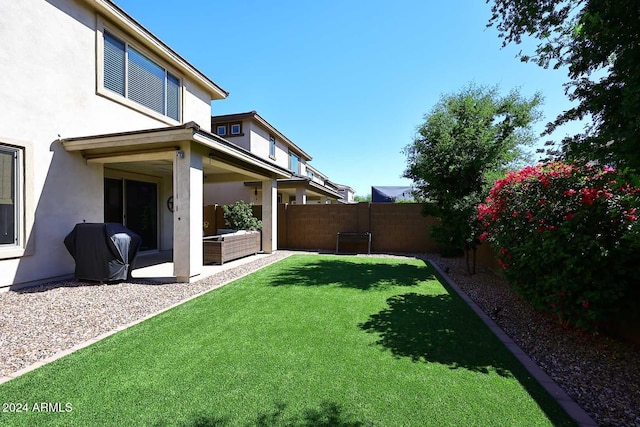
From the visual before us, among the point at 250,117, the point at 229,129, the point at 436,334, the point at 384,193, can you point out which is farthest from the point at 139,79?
the point at 384,193

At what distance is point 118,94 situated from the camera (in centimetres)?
788

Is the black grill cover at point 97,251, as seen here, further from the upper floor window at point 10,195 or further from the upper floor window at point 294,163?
the upper floor window at point 294,163

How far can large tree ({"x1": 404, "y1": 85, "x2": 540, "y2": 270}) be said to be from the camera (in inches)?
308

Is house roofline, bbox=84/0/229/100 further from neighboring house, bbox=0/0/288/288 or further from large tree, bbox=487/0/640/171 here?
large tree, bbox=487/0/640/171

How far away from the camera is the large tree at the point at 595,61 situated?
222 cm

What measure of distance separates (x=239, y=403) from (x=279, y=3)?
10.9 m

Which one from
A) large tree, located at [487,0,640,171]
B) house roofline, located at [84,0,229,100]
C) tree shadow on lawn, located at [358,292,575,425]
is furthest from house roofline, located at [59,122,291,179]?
large tree, located at [487,0,640,171]

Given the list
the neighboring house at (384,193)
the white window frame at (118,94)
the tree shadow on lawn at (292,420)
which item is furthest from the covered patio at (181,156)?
the neighboring house at (384,193)

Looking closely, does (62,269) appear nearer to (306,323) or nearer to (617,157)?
(306,323)

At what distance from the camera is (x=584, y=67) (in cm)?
295

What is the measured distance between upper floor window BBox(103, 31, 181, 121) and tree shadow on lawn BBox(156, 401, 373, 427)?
342 inches

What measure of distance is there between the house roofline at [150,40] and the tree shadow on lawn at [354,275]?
7756 mm

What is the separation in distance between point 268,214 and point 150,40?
257 inches

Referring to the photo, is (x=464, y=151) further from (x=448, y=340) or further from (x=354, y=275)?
(x=448, y=340)
